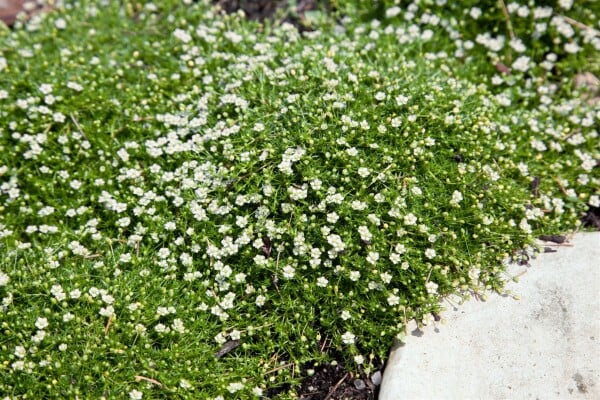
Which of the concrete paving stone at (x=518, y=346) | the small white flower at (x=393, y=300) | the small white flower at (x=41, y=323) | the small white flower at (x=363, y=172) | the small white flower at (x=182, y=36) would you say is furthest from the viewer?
the small white flower at (x=182, y=36)

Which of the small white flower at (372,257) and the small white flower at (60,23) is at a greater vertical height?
the small white flower at (60,23)

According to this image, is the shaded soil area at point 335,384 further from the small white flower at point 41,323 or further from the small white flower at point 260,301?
the small white flower at point 41,323

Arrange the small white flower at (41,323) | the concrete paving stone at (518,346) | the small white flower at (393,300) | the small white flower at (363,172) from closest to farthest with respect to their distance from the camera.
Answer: the concrete paving stone at (518,346) < the small white flower at (41,323) < the small white flower at (393,300) < the small white flower at (363,172)

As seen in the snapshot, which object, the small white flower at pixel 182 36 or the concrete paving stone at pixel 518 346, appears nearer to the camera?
the concrete paving stone at pixel 518 346

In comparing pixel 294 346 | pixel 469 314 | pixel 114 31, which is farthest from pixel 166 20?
pixel 469 314

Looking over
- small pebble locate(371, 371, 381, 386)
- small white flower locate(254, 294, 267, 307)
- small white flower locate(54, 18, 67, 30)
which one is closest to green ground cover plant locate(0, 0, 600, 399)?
small white flower locate(254, 294, 267, 307)

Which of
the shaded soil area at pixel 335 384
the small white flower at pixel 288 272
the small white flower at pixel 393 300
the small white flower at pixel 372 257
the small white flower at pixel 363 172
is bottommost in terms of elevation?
the shaded soil area at pixel 335 384

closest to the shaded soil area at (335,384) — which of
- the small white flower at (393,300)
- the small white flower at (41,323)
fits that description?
the small white flower at (393,300)
